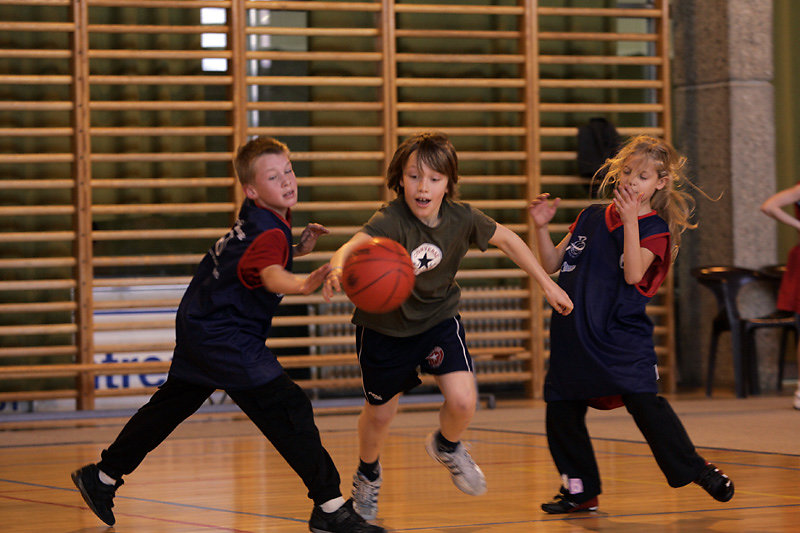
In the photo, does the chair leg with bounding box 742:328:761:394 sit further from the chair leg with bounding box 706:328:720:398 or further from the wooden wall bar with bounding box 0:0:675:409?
the wooden wall bar with bounding box 0:0:675:409

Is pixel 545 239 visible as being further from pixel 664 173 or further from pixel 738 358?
pixel 738 358

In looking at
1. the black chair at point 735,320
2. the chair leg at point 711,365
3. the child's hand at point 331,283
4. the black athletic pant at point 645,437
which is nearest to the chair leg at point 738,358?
the black chair at point 735,320

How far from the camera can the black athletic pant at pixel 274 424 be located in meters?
3.21

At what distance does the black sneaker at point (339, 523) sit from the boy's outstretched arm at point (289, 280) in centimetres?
61

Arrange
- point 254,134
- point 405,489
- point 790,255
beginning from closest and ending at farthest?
point 405,489
point 790,255
point 254,134

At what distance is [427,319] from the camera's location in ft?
11.7

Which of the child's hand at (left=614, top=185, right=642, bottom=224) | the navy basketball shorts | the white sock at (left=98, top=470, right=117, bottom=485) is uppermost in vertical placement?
the child's hand at (left=614, top=185, right=642, bottom=224)

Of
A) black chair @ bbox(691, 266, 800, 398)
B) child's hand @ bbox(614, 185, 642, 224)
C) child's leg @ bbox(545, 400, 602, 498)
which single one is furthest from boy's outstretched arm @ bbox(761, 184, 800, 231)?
child's leg @ bbox(545, 400, 602, 498)

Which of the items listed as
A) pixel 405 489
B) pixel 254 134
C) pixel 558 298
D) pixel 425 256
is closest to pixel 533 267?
pixel 558 298

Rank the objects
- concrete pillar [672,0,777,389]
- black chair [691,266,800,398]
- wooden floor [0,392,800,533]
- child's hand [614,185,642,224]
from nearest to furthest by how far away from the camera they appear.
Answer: wooden floor [0,392,800,533] → child's hand [614,185,642,224] → black chair [691,266,800,398] → concrete pillar [672,0,777,389]

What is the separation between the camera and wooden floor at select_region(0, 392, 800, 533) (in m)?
3.32

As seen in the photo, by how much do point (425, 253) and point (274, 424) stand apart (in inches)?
27.6

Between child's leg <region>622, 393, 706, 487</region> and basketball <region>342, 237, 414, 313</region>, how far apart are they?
0.88 m

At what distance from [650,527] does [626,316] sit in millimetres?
722
